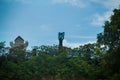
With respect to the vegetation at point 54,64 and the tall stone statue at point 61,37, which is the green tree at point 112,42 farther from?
the tall stone statue at point 61,37

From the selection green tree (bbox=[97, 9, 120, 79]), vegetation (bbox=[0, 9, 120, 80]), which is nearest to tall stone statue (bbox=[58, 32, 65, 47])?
vegetation (bbox=[0, 9, 120, 80])

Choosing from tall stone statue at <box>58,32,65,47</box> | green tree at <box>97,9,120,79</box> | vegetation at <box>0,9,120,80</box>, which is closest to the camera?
green tree at <box>97,9,120,79</box>

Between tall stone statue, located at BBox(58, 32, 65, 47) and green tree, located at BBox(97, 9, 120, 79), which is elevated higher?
tall stone statue, located at BBox(58, 32, 65, 47)

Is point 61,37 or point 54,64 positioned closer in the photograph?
point 54,64

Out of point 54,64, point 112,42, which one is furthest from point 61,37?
point 112,42

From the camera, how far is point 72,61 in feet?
121

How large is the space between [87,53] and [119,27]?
10000mm

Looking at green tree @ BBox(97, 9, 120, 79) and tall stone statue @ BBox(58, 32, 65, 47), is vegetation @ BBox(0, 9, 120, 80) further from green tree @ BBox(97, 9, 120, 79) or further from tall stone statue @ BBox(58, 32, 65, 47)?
tall stone statue @ BBox(58, 32, 65, 47)

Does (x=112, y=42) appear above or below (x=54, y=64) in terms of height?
above

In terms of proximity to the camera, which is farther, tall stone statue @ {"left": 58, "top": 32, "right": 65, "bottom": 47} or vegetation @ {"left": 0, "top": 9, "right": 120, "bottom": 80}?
tall stone statue @ {"left": 58, "top": 32, "right": 65, "bottom": 47}

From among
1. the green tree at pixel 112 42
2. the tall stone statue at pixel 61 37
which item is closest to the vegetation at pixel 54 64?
the green tree at pixel 112 42

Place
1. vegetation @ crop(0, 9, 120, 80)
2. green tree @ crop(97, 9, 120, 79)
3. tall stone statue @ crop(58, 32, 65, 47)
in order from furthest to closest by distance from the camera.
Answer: tall stone statue @ crop(58, 32, 65, 47) → vegetation @ crop(0, 9, 120, 80) → green tree @ crop(97, 9, 120, 79)

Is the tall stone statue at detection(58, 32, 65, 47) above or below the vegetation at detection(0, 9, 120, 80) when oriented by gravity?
above

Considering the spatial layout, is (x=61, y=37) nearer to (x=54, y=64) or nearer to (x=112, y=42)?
(x=54, y=64)
